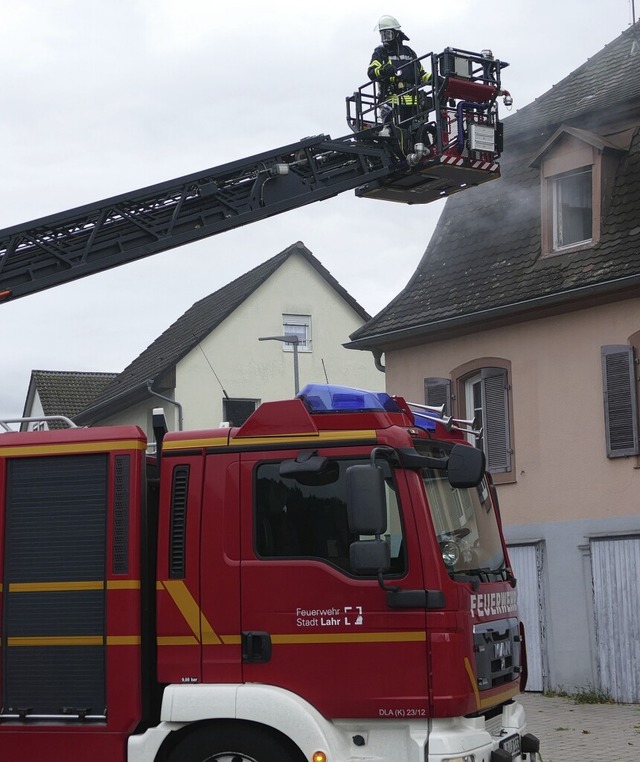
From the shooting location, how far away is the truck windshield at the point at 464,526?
7.32m

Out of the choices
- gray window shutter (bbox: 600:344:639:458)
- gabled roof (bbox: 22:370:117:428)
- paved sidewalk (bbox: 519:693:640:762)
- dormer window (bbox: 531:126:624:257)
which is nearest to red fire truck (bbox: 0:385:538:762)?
paved sidewalk (bbox: 519:693:640:762)

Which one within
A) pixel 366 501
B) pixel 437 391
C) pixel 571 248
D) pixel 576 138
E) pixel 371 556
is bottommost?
pixel 371 556

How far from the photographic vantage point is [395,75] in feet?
49.4

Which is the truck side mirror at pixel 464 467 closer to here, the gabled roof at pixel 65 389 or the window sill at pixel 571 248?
the window sill at pixel 571 248

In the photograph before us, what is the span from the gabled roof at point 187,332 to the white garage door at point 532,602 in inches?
620

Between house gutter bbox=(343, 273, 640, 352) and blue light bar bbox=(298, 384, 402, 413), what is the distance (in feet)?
28.3

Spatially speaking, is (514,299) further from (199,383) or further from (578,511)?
(199,383)


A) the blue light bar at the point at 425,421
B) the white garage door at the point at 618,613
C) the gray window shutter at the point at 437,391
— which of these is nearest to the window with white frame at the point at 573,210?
the gray window shutter at the point at 437,391

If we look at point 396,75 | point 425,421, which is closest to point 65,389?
point 396,75

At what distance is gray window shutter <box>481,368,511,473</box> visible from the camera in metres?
17.5

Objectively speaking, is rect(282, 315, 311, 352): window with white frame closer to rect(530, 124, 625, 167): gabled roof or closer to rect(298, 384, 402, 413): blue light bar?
rect(530, 124, 625, 167): gabled roof

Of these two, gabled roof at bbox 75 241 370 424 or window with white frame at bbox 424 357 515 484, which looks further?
gabled roof at bbox 75 241 370 424

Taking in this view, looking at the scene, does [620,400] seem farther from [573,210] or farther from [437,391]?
[437,391]

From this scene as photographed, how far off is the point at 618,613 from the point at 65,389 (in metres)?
A: 30.4
